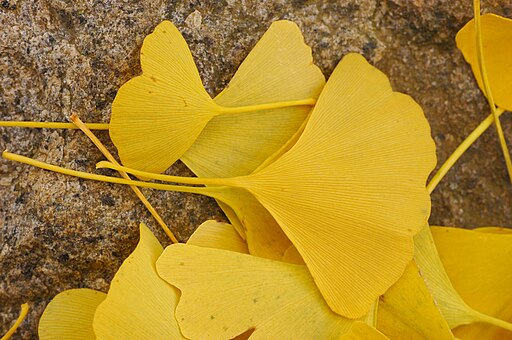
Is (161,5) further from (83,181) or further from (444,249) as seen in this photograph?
(444,249)

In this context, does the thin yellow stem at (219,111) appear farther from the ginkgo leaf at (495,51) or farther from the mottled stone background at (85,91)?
the ginkgo leaf at (495,51)

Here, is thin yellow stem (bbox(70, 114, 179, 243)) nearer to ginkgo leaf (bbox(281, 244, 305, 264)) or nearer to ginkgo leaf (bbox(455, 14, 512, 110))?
ginkgo leaf (bbox(281, 244, 305, 264))

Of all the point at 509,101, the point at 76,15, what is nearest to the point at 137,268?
the point at 76,15

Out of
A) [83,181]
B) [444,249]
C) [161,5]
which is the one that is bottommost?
[444,249]

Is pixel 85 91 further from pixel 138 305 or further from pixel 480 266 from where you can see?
pixel 480 266

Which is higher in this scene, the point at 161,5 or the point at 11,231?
the point at 161,5

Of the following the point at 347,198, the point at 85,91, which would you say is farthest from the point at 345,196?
the point at 85,91
